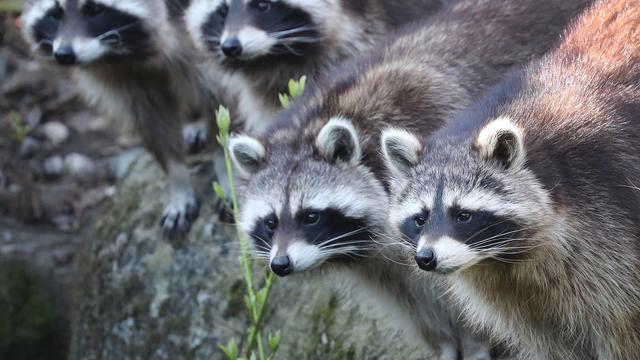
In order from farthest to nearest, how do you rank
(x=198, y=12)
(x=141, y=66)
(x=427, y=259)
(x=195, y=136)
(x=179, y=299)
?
1. (x=195, y=136)
2. (x=141, y=66)
3. (x=179, y=299)
4. (x=198, y=12)
5. (x=427, y=259)

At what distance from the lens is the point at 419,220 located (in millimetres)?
4184

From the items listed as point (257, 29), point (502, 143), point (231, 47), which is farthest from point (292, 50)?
point (502, 143)

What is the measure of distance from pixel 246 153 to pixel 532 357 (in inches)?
54.7

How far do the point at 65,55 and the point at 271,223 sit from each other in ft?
6.09

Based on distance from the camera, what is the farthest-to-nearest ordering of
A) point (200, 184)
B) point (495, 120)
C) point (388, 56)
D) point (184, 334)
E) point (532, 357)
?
1. point (200, 184)
2. point (184, 334)
3. point (388, 56)
4. point (532, 357)
5. point (495, 120)

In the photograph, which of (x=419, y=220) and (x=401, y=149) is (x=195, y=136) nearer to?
(x=401, y=149)

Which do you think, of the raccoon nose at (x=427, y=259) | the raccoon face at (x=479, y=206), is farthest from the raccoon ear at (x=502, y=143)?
the raccoon nose at (x=427, y=259)

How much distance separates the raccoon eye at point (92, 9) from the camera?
6496mm

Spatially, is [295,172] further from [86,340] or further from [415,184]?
[86,340]

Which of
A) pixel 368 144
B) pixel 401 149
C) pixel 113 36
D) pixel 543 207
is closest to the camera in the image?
pixel 543 207

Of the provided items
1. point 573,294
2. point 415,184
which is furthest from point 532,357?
point 415,184

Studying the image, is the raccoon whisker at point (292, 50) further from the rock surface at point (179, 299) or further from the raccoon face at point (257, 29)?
the rock surface at point (179, 299)

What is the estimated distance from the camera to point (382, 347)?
5559mm

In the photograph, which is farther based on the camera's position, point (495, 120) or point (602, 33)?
point (602, 33)
